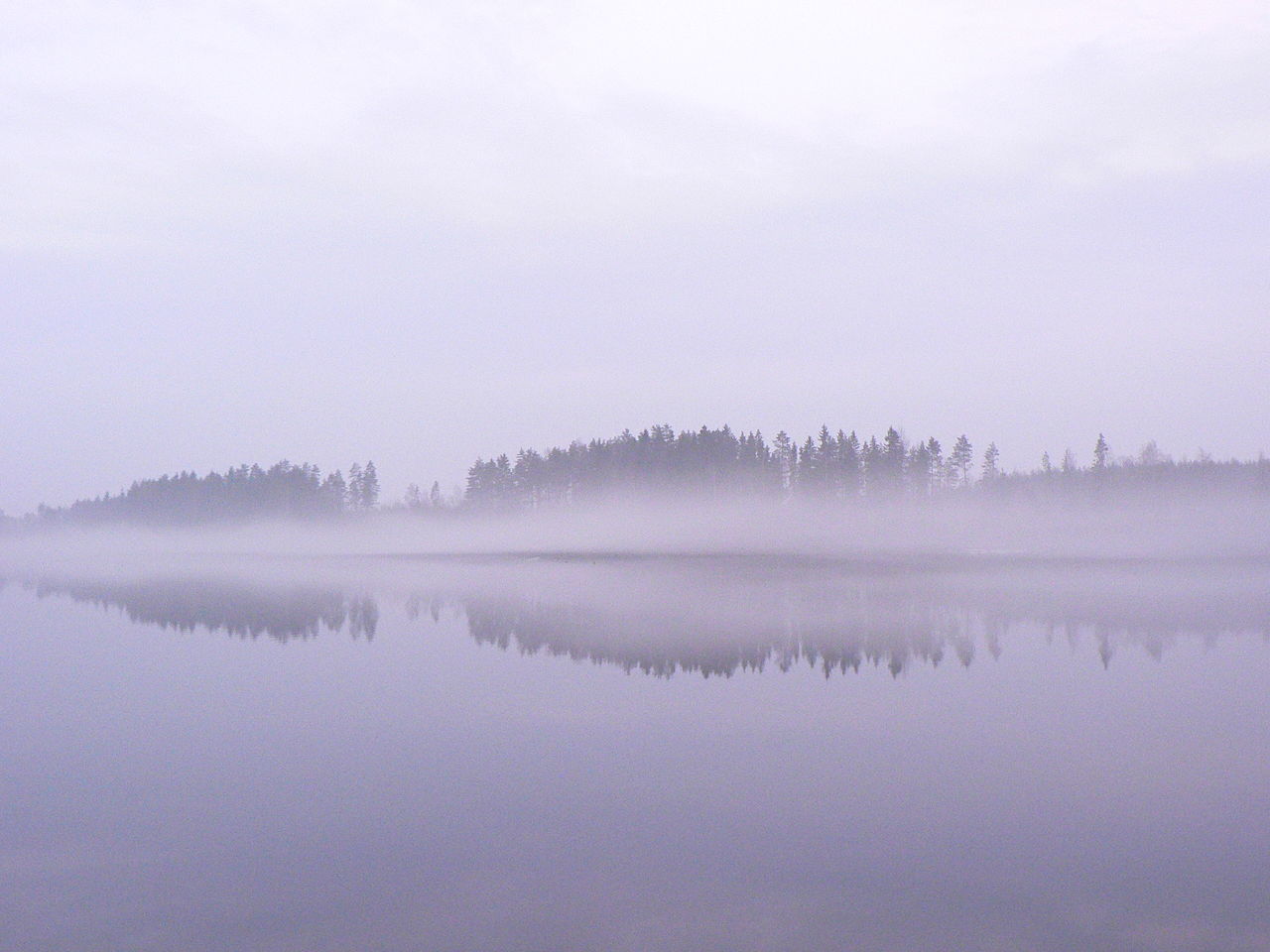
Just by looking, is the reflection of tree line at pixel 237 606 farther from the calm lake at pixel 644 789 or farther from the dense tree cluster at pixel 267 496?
the dense tree cluster at pixel 267 496

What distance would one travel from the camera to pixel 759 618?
29.9m

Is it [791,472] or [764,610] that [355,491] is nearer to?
[791,472]

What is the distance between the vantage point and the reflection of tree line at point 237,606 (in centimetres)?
2945

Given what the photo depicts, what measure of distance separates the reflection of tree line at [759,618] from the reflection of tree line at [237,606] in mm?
75

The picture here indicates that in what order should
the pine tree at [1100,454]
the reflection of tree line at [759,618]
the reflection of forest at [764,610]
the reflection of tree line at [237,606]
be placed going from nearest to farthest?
the reflection of tree line at [759,618]
the reflection of forest at [764,610]
the reflection of tree line at [237,606]
the pine tree at [1100,454]

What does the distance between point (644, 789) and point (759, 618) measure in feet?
59.2

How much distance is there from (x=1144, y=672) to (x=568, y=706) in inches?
429

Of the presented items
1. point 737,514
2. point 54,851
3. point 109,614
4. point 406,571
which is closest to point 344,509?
point 737,514

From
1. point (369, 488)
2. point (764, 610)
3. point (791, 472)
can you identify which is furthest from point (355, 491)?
point (764, 610)

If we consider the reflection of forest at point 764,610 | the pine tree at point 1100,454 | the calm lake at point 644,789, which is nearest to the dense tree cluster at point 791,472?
the pine tree at point 1100,454

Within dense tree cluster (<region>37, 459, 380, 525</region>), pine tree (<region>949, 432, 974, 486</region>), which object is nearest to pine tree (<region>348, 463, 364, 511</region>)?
dense tree cluster (<region>37, 459, 380, 525</region>)

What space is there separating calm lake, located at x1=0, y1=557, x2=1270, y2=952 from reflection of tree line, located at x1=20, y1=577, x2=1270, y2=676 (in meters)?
0.27

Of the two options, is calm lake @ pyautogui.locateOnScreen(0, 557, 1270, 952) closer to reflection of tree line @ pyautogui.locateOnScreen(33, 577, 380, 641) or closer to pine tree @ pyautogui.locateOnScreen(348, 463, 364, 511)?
reflection of tree line @ pyautogui.locateOnScreen(33, 577, 380, 641)

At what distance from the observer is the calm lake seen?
28.1 feet
